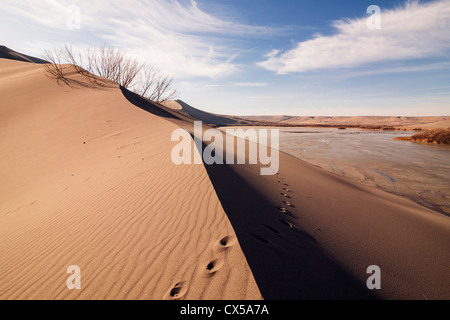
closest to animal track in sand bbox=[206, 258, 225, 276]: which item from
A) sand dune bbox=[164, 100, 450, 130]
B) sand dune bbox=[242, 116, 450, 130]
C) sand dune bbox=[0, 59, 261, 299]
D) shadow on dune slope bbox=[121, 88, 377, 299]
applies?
sand dune bbox=[0, 59, 261, 299]

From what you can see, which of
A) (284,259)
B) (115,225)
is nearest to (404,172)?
(284,259)

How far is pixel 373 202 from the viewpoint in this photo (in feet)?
15.1

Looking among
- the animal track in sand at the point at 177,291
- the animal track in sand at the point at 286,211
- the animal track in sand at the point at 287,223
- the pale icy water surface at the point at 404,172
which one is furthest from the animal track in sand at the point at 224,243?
the pale icy water surface at the point at 404,172

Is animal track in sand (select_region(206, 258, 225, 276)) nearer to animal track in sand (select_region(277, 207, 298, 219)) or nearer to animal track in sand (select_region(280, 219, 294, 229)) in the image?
animal track in sand (select_region(280, 219, 294, 229))

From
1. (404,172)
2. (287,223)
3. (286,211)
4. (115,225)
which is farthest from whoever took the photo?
(404,172)

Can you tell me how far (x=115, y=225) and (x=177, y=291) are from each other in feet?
4.68

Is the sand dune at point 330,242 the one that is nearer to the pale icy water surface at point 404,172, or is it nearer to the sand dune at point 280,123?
the pale icy water surface at point 404,172

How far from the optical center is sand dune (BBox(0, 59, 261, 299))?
1.75 metres

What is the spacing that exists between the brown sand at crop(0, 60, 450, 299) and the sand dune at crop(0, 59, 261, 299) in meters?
0.01

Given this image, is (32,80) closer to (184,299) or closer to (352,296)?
(184,299)

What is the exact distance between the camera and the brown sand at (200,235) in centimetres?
179

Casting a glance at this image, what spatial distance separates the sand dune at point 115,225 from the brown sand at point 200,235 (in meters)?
0.01

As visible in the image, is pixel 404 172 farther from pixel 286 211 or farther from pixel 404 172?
pixel 286 211

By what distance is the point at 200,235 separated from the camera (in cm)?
219
